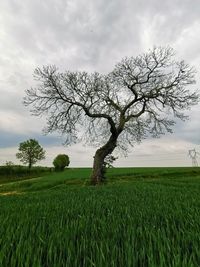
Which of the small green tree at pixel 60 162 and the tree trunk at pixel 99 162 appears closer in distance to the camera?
the tree trunk at pixel 99 162

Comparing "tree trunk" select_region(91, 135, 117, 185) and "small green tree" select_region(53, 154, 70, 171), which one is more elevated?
"small green tree" select_region(53, 154, 70, 171)

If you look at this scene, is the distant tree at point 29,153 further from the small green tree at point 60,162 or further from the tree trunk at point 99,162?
the tree trunk at point 99,162

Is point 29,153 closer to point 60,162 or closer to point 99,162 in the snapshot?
point 60,162

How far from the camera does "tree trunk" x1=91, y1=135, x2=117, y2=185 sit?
23391 millimetres

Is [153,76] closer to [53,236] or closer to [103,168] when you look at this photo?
[103,168]

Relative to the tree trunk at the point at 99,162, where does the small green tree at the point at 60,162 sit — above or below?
above

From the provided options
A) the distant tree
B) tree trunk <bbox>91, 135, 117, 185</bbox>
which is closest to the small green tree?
the distant tree

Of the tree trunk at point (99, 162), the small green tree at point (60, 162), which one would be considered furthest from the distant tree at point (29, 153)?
the tree trunk at point (99, 162)

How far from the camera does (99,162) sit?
23375 millimetres

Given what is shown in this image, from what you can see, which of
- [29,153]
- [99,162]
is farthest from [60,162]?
[99,162]

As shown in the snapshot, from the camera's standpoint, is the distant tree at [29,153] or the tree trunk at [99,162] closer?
the tree trunk at [99,162]

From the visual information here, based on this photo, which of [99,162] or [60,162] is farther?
[60,162]

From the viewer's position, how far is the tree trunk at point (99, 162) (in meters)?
23.4

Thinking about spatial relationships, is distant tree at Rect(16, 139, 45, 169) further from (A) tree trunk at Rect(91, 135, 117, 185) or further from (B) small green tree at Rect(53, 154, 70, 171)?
(A) tree trunk at Rect(91, 135, 117, 185)
